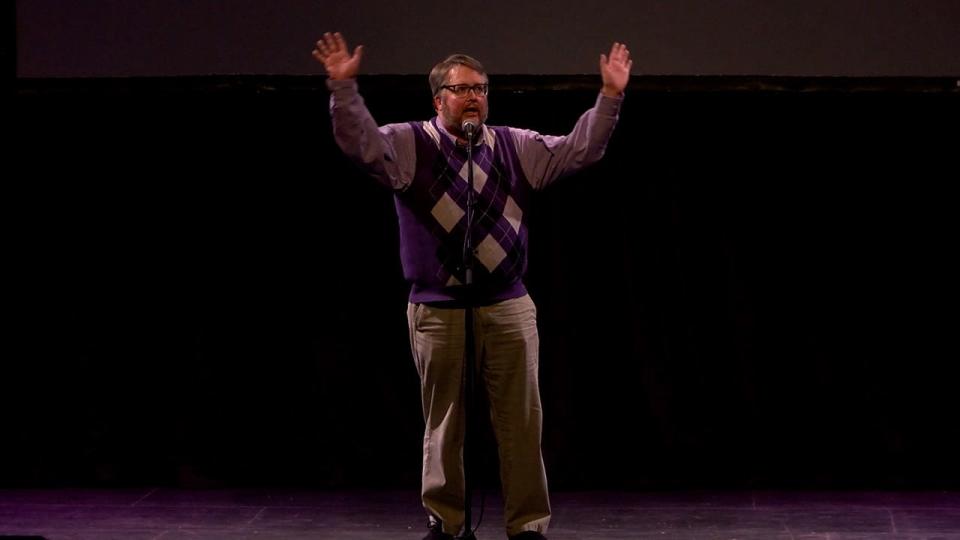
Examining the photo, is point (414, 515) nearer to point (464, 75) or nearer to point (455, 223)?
point (455, 223)

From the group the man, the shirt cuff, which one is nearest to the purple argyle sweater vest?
the man

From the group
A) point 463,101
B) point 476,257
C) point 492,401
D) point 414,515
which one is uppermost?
point 463,101

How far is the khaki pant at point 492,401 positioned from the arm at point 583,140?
0.35m

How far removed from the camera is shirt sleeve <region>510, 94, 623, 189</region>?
10.6 feet

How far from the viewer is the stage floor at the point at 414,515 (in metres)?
4.01

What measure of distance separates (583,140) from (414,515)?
1657mm

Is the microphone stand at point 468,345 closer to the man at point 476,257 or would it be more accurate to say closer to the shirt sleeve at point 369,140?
the man at point 476,257

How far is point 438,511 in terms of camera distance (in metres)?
3.33

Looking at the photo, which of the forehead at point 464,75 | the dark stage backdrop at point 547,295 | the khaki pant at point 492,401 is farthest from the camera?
the dark stage backdrop at point 547,295

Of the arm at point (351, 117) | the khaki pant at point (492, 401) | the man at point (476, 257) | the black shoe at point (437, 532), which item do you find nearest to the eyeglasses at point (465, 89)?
the man at point (476, 257)

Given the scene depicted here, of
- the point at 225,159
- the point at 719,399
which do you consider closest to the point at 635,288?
the point at 719,399

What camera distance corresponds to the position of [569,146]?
329 centimetres

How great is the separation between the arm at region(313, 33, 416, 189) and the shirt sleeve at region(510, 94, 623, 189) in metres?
0.39

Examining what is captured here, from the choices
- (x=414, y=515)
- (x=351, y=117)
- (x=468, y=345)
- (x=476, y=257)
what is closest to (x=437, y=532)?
(x=468, y=345)
